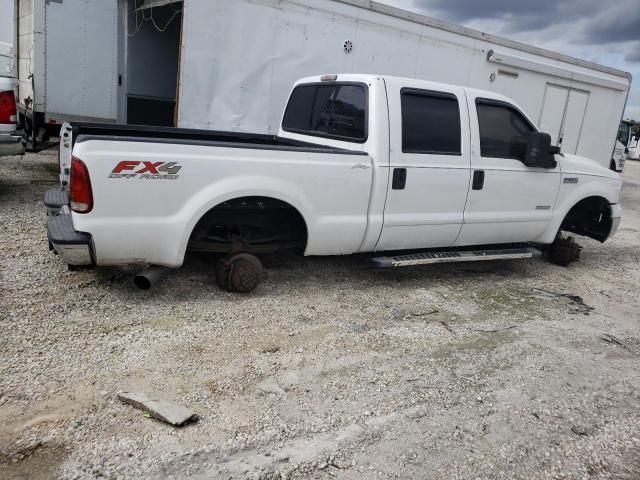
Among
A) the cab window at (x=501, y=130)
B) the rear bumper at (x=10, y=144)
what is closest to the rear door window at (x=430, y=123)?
the cab window at (x=501, y=130)

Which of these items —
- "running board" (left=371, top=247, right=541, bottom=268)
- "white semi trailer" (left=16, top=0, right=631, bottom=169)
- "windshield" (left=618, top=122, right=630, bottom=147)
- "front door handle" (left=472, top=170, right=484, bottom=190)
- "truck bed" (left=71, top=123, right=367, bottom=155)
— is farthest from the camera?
"windshield" (left=618, top=122, right=630, bottom=147)

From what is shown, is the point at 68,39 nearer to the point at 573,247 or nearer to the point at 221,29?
the point at 221,29

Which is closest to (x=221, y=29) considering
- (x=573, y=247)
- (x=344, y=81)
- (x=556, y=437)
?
(x=344, y=81)

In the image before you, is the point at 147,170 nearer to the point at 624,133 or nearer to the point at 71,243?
the point at 71,243

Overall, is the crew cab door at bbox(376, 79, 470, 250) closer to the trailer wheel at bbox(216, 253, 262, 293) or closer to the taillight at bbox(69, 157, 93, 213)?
the trailer wheel at bbox(216, 253, 262, 293)

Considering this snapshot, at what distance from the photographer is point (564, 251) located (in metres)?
6.70

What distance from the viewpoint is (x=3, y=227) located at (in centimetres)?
584

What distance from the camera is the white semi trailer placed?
749 centimetres

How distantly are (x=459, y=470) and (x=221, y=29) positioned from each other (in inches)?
253

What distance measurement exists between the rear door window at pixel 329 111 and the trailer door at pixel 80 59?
14.8 ft

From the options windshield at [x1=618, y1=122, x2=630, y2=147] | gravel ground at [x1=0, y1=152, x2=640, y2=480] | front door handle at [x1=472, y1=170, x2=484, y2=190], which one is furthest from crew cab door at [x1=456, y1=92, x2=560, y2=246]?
windshield at [x1=618, y1=122, x2=630, y2=147]

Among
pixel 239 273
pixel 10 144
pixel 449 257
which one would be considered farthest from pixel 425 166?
pixel 10 144

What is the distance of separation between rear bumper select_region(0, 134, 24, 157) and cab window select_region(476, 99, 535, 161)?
17.6 feet

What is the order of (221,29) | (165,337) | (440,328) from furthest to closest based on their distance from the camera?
(221,29), (440,328), (165,337)
